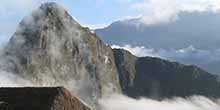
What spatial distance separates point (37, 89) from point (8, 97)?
3.07m

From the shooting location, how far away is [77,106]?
7256cm

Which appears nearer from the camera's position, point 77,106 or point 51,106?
point 51,106

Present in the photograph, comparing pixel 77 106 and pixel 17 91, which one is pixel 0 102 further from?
pixel 77 106

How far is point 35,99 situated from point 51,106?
1822 mm

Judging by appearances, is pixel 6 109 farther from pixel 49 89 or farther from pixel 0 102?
pixel 49 89

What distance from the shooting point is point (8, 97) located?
227 ft

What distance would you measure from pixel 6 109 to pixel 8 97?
3761 millimetres

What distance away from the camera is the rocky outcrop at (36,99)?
6738 cm

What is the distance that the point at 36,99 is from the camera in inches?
2685

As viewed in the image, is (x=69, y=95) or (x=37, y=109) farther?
(x=69, y=95)

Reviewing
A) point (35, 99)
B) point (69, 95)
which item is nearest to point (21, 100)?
point (35, 99)

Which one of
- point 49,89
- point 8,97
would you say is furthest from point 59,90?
point 8,97

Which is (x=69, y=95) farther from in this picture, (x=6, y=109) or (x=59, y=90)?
(x=6, y=109)

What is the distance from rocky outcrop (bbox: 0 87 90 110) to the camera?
6738cm
